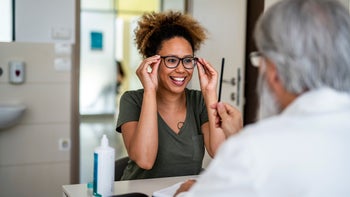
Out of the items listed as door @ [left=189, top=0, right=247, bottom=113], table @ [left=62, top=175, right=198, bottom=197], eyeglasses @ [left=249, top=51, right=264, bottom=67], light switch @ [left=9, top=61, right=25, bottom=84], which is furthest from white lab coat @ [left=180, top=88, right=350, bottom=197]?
door @ [left=189, top=0, right=247, bottom=113]

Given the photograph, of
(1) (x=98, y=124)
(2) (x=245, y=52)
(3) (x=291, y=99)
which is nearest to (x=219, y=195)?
(3) (x=291, y=99)

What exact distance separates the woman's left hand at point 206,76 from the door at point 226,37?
5.57 feet

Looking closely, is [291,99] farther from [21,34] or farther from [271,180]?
[21,34]

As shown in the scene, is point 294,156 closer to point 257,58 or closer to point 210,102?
point 257,58

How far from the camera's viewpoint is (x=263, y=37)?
2.84ft

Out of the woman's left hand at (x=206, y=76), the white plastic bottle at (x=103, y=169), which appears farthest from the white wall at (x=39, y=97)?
the white plastic bottle at (x=103, y=169)

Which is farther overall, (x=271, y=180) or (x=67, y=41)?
(x=67, y=41)

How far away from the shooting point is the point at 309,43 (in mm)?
812

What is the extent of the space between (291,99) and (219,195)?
24 cm

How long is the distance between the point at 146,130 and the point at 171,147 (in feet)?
0.56

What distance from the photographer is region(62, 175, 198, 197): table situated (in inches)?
55.9

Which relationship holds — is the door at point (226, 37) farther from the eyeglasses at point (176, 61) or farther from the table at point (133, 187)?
the table at point (133, 187)

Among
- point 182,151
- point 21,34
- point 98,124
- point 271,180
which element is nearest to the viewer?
point 271,180

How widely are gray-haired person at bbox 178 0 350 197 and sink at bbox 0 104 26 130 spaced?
220cm
